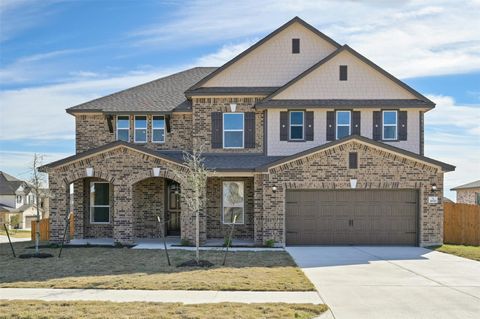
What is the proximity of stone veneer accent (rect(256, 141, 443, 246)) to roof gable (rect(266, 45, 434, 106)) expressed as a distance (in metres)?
3.32

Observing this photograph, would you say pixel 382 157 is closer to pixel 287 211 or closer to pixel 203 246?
pixel 287 211

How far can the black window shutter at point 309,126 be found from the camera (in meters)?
21.2

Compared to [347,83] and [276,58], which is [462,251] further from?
[276,58]

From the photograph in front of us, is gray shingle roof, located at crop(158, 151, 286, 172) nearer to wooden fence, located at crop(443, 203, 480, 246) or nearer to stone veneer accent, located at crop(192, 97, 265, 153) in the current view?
stone veneer accent, located at crop(192, 97, 265, 153)

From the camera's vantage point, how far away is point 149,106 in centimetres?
2248

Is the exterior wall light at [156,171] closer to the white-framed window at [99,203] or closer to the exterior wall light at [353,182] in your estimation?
the white-framed window at [99,203]

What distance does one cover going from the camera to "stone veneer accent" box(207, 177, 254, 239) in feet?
70.0

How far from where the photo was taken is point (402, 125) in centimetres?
2153

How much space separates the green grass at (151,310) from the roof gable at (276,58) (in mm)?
14227

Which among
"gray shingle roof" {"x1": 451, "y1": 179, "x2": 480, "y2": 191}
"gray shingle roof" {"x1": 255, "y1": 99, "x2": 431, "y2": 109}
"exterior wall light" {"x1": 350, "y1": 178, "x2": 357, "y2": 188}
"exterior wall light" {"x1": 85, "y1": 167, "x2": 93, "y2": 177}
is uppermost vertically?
"gray shingle roof" {"x1": 255, "y1": 99, "x2": 431, "y2": 109}

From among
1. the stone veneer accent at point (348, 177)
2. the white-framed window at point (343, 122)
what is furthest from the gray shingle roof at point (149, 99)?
the white-framed window at point (343, 122)

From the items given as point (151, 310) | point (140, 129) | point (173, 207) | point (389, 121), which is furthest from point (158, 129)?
point (151, 310)

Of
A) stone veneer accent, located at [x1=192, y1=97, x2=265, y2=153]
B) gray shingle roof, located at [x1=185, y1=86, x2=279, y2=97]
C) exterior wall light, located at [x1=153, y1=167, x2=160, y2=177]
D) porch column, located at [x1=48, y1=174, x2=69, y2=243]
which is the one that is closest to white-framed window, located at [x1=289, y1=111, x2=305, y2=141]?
stone veneer accent, located at [x1=192, y1=97, x2=265, y2=153]

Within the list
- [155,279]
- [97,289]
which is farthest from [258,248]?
[97,289]
